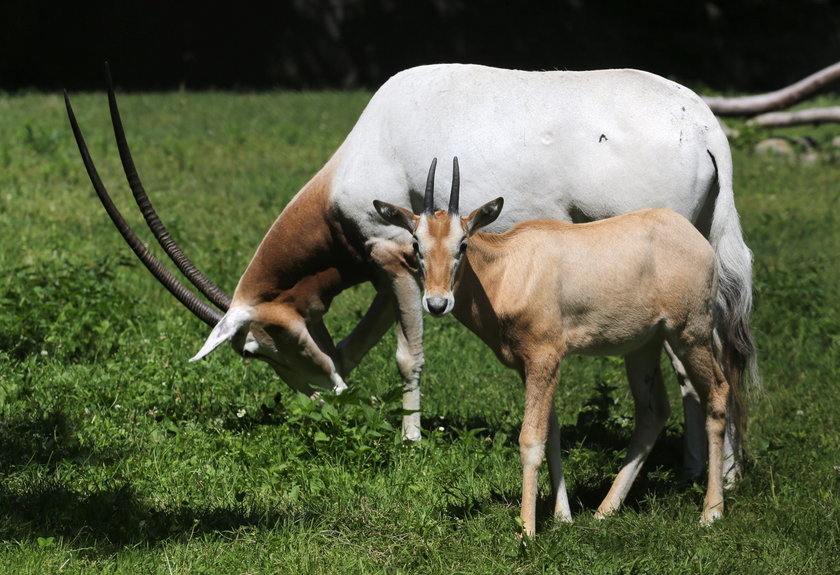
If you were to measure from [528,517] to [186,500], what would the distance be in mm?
1607

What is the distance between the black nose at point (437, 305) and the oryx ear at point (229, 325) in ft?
6.82

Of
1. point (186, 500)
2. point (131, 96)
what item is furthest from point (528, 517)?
point (131, 96)

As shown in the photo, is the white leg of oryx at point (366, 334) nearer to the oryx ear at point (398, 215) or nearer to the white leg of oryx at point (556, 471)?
the white leg of oryx at point (556, 471)

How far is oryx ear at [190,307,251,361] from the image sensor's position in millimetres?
6027

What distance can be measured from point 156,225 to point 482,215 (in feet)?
8.04

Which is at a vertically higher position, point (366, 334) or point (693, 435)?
point (366, 334)

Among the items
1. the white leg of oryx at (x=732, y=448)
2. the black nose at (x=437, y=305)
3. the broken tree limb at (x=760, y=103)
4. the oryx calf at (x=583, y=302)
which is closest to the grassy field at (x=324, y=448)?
the white leg of oryx at (x=732, y=448)

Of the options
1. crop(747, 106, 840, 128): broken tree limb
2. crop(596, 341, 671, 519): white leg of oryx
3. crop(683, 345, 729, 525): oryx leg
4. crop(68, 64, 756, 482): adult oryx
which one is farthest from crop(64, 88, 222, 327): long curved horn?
crop(747, 106, 840, 128): broken tree limb

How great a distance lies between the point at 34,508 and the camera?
4.91 metres

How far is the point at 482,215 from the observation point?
4.52 metres

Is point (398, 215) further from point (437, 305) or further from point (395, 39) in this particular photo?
point (395, 39)

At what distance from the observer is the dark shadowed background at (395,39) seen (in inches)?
830

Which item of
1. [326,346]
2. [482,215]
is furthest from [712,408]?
[326,346]

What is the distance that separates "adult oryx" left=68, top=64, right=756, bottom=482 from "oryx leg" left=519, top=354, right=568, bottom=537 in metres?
0.95
